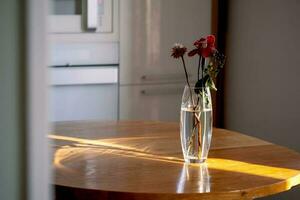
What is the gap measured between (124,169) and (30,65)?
1.19 metres

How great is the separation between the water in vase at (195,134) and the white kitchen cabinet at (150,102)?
1.58 metres

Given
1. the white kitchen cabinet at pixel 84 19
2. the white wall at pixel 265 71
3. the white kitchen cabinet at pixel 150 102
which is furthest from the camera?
the white kitchen cabinet at pixel 150 102

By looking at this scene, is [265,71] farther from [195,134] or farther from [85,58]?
[195,134]

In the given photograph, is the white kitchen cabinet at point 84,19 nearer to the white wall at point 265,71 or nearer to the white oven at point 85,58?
the white oven at point 85,58

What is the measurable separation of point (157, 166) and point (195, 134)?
164 mm

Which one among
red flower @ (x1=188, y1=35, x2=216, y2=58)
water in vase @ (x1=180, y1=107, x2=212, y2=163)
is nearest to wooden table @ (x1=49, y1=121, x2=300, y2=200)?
water in vase @ (x1=180, y1=107, x2=212, y2=163)

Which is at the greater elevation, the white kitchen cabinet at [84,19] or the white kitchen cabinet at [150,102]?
the white kitchen cabinet at [84,19]

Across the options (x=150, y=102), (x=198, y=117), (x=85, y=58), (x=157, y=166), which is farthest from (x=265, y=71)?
(x=157, y=166)

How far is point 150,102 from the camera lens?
138 inches

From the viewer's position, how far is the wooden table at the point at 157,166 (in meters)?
1.53

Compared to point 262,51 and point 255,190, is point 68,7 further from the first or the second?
point 255,190

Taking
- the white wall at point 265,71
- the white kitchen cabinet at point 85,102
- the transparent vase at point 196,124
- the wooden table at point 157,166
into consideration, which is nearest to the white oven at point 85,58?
the white kitchen cabinet at point 85,102

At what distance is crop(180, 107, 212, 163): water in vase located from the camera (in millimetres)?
1835

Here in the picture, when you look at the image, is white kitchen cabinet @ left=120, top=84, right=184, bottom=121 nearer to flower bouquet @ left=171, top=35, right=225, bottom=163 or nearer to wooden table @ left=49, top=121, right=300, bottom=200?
wooden table @ left=49, top=121, right=300, bottom=200
